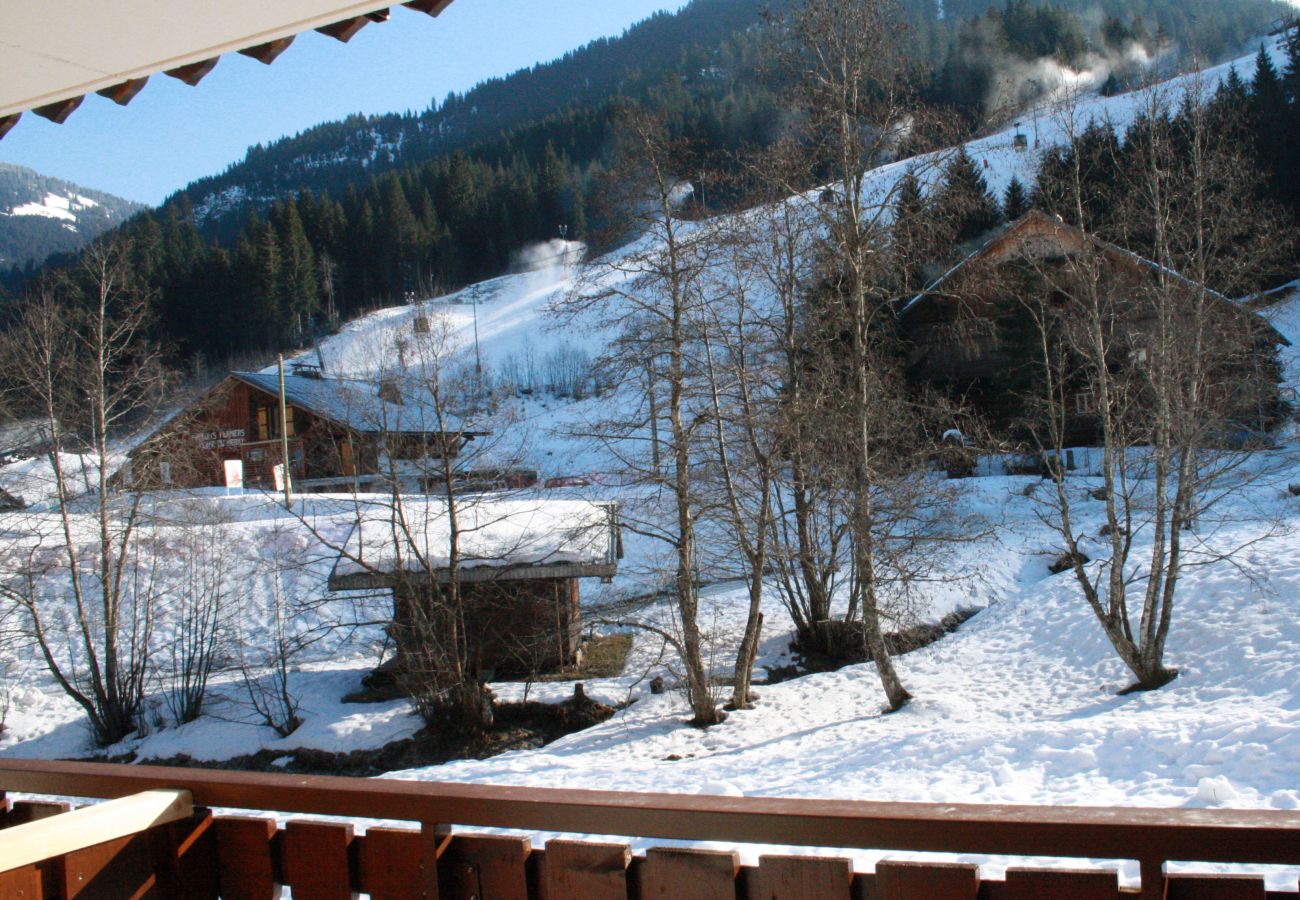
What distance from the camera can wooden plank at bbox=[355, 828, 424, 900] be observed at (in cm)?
192

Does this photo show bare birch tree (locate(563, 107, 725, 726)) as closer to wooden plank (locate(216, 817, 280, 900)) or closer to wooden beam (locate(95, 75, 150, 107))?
wooden beam (locate(95, 75, 150, 107))

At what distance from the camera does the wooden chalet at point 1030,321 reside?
1179 cm

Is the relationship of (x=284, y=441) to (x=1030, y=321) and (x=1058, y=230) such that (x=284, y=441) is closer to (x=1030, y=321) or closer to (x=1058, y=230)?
(x=1030, y=321)

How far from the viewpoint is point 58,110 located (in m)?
3.34

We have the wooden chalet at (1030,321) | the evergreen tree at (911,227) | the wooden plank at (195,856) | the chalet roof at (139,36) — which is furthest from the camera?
the evergreen tree at (911,227)

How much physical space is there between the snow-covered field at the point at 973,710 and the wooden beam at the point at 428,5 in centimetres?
455

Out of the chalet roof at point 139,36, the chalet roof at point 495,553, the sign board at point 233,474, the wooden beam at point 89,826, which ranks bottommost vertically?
the chalet roof at point 495,553

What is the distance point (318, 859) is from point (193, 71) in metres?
2.67

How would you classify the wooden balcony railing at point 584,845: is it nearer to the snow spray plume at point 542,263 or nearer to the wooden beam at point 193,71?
the wooden beam at point 193,71

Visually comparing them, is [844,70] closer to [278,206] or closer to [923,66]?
[923,66]

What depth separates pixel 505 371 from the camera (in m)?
52.0

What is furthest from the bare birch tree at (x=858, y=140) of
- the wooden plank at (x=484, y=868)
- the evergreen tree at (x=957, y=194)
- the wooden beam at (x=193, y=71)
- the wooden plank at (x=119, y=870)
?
the wooden plank at (x=119, y=870)

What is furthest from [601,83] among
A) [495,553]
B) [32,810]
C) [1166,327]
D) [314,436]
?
[32,810]

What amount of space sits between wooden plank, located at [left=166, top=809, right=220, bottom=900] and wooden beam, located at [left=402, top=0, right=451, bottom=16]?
242 cm
